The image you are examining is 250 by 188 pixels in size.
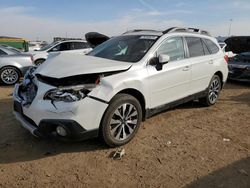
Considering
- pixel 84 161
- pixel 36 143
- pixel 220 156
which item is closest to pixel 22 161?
pixel 36 143

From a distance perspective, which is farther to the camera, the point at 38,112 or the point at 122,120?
the point at 122,120

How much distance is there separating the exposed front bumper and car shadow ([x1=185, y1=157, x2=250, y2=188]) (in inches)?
56.4

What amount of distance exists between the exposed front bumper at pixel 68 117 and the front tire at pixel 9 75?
5797mm

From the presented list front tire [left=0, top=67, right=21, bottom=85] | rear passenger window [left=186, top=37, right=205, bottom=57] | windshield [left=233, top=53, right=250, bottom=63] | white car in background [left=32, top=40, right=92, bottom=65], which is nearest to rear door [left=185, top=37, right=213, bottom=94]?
rear passenger window [left=186, top=37, right=205, bottom=57]

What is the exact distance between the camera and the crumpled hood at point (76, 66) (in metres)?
3.77

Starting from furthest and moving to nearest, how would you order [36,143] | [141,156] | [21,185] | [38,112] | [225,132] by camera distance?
[225,132] < [36,143] < [141,156] < [38,112] < [21,185]

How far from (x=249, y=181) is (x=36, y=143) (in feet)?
9.72

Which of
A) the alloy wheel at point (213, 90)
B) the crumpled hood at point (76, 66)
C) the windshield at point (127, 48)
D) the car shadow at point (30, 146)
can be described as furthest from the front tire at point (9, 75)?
the alloy wheel at point (213, 90)

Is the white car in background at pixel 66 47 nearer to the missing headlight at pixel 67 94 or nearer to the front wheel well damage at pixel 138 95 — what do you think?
the front wheel well damage at pixel 138 95

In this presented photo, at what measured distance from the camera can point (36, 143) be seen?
13.9ft

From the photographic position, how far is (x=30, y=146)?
414 cm

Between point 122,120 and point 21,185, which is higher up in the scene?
point 122,120

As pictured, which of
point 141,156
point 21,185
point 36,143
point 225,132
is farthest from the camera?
point 225,132

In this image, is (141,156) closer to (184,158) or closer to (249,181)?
(184,158)
